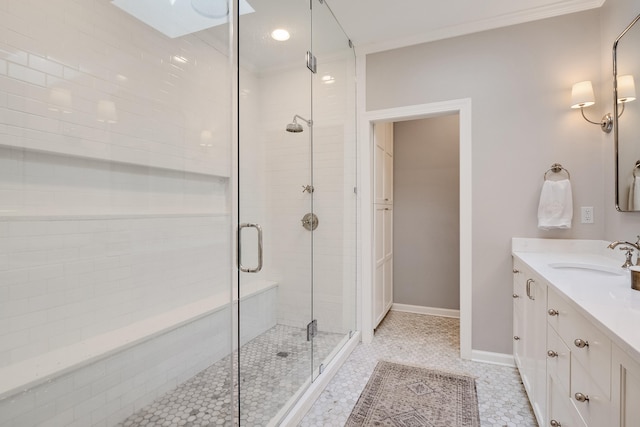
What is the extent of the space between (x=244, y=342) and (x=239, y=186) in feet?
2.64

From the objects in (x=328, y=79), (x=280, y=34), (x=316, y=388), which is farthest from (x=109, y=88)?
(x=316, y=388)

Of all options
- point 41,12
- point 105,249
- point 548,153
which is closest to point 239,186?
point 105,249

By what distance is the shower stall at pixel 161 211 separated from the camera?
4.49 ft

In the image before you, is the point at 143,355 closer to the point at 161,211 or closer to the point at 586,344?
the point at 161,211

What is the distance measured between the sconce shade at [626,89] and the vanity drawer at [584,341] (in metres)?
1.31

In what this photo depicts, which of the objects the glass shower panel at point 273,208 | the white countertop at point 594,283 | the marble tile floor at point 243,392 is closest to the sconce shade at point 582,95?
the white countertop at point 594,283

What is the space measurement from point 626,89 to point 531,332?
1.48 metres

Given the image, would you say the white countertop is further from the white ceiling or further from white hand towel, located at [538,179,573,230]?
the white ceiling

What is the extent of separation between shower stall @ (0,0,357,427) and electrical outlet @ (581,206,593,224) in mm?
1798

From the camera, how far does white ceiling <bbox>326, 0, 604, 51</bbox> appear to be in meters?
2.14

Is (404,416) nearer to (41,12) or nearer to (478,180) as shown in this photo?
(478,180)

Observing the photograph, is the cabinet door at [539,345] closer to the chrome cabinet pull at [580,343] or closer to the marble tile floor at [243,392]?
the chrome cabinet pull at [580,343]

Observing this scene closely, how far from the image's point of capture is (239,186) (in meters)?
1.61

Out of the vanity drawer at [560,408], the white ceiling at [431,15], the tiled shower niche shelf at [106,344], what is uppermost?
the white ceiling at [431,15]
